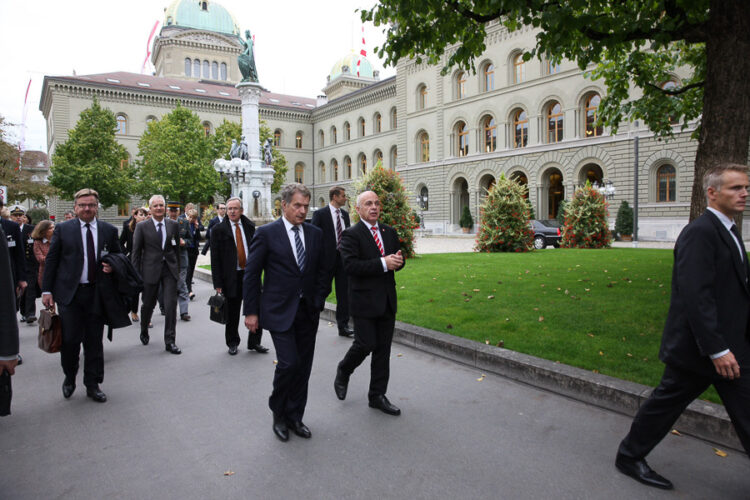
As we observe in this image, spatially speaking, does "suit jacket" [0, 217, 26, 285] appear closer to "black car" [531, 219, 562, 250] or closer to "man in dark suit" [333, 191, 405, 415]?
"man in dark suit" [333, 191, 405, 415]

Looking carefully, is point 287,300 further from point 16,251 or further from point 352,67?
point 352,67

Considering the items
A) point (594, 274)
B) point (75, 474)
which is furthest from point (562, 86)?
point (75, 474)

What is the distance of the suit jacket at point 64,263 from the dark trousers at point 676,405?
5.04 m

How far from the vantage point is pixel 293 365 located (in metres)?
3.84

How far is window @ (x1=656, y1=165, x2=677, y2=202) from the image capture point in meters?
30.4

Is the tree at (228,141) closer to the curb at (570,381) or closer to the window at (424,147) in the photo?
the window at (424,147)

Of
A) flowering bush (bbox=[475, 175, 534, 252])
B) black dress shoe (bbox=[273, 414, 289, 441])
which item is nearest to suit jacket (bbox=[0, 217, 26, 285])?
black dress shoe (bbox=[273, 414, 289, 441])

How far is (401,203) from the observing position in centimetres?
1614

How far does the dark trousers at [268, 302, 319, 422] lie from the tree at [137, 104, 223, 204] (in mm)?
43256

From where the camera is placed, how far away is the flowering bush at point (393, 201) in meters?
15.9

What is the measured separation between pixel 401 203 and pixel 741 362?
1359 cm

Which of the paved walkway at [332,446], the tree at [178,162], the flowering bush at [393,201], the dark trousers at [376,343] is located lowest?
the paved walkway at [332,446]

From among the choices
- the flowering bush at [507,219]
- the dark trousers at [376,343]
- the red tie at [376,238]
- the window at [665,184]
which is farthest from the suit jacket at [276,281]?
the window at [665,184]

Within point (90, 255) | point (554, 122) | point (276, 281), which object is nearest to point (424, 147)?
point (554, 122)
